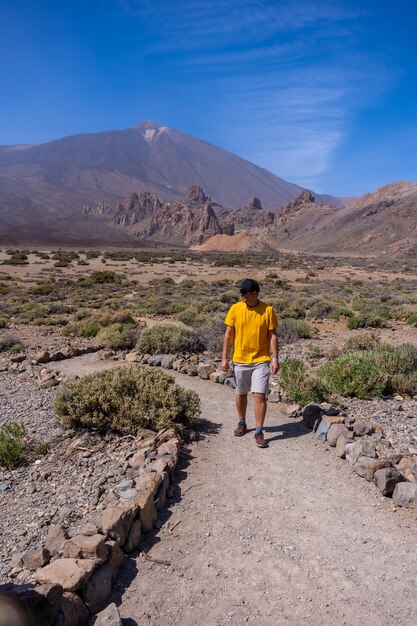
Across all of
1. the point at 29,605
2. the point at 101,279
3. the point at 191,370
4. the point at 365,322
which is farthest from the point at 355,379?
the point at 101,279

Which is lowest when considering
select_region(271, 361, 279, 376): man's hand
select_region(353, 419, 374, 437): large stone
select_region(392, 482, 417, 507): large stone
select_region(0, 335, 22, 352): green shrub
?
select_region(0, 335, 22, 352): green shrub

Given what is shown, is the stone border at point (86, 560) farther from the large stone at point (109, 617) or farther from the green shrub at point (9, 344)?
the green shrub at point (9, 344)

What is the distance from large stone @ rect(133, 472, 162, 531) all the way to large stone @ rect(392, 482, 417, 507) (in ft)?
7.88

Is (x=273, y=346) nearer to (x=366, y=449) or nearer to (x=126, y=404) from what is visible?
(x=366, y=449)

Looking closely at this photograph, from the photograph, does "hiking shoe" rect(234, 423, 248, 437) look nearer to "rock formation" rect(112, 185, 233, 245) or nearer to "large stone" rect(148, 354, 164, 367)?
"large stone" rect(148, 354, 164, 367)

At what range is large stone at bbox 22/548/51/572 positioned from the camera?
3541 mm

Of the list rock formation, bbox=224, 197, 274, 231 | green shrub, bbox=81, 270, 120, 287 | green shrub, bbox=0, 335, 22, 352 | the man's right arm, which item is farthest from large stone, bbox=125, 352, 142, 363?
rock formation, bbox=224, 197, 274, 231

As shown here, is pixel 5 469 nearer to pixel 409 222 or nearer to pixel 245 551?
pixel 245 551

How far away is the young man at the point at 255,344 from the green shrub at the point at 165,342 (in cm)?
506

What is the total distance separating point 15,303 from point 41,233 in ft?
384

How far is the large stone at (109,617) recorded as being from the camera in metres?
3.05

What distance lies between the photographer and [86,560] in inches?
133

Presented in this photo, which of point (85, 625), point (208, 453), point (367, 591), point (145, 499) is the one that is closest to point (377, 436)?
point (208, 453)

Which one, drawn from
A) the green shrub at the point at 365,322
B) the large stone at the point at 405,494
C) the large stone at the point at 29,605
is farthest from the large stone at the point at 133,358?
the green shrub at the point at 365,322
